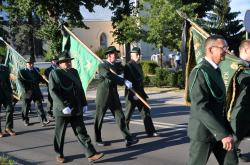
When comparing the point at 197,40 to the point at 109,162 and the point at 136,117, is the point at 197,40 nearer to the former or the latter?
the point at 109,162

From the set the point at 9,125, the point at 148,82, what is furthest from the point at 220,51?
the point at 148,82

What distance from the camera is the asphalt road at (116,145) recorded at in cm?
877

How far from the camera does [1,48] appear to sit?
44906 mm

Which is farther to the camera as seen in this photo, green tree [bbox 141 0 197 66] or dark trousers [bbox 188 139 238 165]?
green tree [bbox 141 0 197 66]

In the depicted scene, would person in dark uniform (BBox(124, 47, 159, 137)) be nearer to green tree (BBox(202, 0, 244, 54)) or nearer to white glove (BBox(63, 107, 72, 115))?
white glove (BBox(63, 107, 72, 115))

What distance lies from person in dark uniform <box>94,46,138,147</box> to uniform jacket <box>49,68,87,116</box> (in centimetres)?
114

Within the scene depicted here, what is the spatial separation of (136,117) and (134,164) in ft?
18.6

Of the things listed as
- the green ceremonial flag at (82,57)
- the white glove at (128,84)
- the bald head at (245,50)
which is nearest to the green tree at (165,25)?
the green ceremonial flag at (82,57)

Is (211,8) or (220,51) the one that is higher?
(211,8)

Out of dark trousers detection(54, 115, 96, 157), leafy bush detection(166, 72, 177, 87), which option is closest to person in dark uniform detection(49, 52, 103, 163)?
dark trousers detection(54, 115, 96, 157)

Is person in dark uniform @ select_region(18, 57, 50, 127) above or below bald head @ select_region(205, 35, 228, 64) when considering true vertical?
below

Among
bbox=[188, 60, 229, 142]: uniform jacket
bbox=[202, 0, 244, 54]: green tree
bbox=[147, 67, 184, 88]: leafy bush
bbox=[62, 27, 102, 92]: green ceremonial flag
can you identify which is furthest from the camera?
bbox=[202, 0, 244, 54]: green tree

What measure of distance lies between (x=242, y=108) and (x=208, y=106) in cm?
208

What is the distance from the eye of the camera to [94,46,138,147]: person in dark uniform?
31.7 ft
